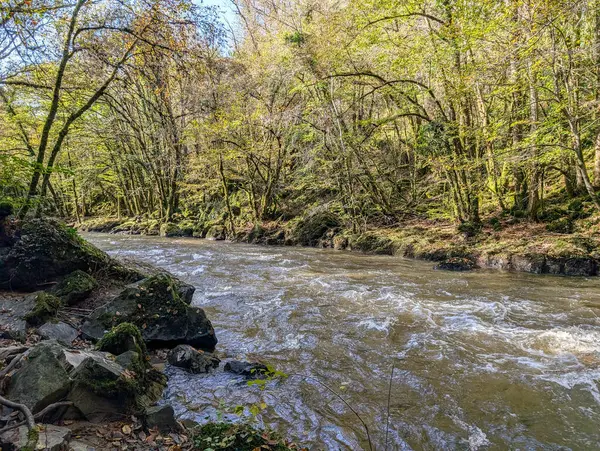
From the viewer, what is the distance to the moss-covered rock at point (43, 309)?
5.16m

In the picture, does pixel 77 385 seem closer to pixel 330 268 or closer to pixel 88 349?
pixel 88 349

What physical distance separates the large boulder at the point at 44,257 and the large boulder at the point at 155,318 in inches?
66.8

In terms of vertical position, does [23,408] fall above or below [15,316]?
above

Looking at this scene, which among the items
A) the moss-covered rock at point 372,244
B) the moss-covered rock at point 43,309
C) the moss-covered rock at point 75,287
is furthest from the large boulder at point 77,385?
the moss-covered rock at point 372,244

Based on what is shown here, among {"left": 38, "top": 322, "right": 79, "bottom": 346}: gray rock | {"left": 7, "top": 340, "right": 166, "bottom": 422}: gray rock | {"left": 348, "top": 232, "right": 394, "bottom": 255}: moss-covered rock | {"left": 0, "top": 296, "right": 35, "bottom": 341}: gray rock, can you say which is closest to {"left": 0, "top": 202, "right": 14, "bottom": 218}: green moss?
{"left": 0, "top": 296, "right": 35, "bottom": 341}: gray rock

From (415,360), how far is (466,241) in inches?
366

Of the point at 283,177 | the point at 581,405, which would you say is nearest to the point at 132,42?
the point at 581,405

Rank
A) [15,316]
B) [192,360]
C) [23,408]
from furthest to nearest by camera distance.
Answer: [15,316]
[192,360]
[23,408]

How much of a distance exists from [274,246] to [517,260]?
11.0 metres

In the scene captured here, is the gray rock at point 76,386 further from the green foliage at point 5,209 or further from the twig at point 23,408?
the green foliage at point 5,209

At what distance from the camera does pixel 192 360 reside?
486cm

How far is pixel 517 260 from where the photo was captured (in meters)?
10.9

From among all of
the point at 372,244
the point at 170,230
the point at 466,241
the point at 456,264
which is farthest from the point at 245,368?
the point at 170,230

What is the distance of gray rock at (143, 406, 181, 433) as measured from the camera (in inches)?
127
